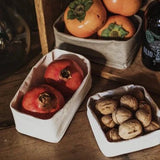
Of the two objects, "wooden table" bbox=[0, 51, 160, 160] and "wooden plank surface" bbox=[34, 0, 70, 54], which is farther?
"wooden plank surface" bbox=[34, 0, 70, 54]

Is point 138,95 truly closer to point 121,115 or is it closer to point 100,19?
point 121,115

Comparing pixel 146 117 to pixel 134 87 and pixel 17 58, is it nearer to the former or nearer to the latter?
pixel 134 87

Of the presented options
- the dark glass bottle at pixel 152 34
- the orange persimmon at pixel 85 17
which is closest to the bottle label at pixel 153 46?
the dark glass bottle at pixel 152 34

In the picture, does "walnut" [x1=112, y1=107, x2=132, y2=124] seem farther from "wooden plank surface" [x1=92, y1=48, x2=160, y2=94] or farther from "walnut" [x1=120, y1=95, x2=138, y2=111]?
"wooden plank surface" [x1=92, y1=48, x2=160, y2=94]

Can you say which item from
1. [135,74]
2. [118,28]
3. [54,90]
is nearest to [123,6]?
[118,28]

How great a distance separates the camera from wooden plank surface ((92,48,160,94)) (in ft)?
2.54

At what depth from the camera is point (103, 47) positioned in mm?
776

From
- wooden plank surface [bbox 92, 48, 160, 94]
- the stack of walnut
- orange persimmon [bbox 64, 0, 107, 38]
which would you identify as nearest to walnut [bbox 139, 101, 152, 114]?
the stack of walnut

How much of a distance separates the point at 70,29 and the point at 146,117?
0.93ft

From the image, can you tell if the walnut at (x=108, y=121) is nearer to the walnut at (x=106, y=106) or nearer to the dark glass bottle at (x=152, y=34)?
the walnut at (x=106, y=106)

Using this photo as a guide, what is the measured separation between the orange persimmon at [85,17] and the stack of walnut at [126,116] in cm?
18

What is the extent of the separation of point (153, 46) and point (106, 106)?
0.62 feet

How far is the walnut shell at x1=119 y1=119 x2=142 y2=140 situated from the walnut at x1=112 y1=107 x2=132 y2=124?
13 millimetres

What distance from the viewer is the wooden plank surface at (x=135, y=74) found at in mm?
775
